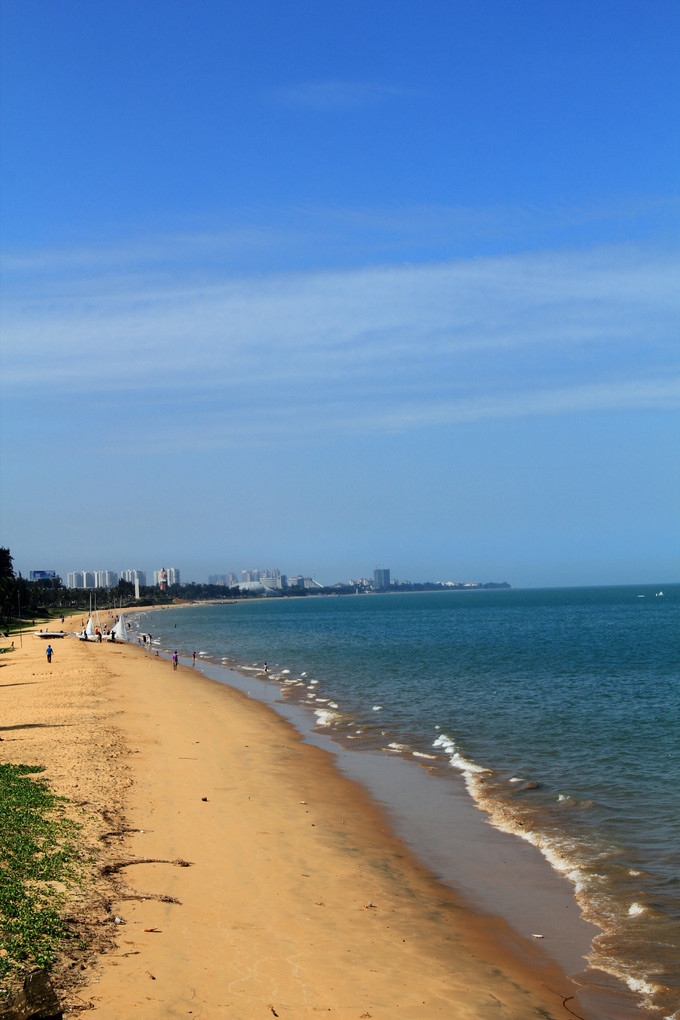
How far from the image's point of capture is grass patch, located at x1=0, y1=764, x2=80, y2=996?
8844 mm

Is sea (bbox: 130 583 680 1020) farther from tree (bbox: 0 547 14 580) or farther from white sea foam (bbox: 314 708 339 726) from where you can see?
tree (bbox: 0 547 14 580)

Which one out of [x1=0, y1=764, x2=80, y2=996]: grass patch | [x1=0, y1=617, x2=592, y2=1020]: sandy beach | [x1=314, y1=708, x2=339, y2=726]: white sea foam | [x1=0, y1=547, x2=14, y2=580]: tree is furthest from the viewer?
[x1=0, y1=547, x2=14, y2=580]: tree

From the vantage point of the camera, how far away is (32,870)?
11.3 metres

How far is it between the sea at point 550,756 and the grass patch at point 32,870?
7170 mm

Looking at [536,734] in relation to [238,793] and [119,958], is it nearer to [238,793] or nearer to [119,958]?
[238,793]

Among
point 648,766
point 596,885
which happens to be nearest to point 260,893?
point 596,885

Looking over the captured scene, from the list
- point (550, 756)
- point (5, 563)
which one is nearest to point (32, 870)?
point (550, 756)

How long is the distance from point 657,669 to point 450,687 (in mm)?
15830

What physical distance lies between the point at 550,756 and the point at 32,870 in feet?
57.0

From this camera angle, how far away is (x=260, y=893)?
1271cm

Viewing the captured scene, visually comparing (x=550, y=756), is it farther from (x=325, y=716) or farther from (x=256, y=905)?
(x=256, y=905)

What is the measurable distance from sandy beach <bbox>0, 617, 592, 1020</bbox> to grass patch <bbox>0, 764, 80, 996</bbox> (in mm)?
375

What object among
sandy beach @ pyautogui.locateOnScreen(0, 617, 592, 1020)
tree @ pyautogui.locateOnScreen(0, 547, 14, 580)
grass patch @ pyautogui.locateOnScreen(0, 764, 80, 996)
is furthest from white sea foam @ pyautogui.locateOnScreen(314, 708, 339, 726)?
tree @ pyautogui.locateOnScreen(0, 547, 14, 580)

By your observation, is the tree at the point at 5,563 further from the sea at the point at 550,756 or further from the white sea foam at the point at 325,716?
the white sea foam at the point at 325,716
